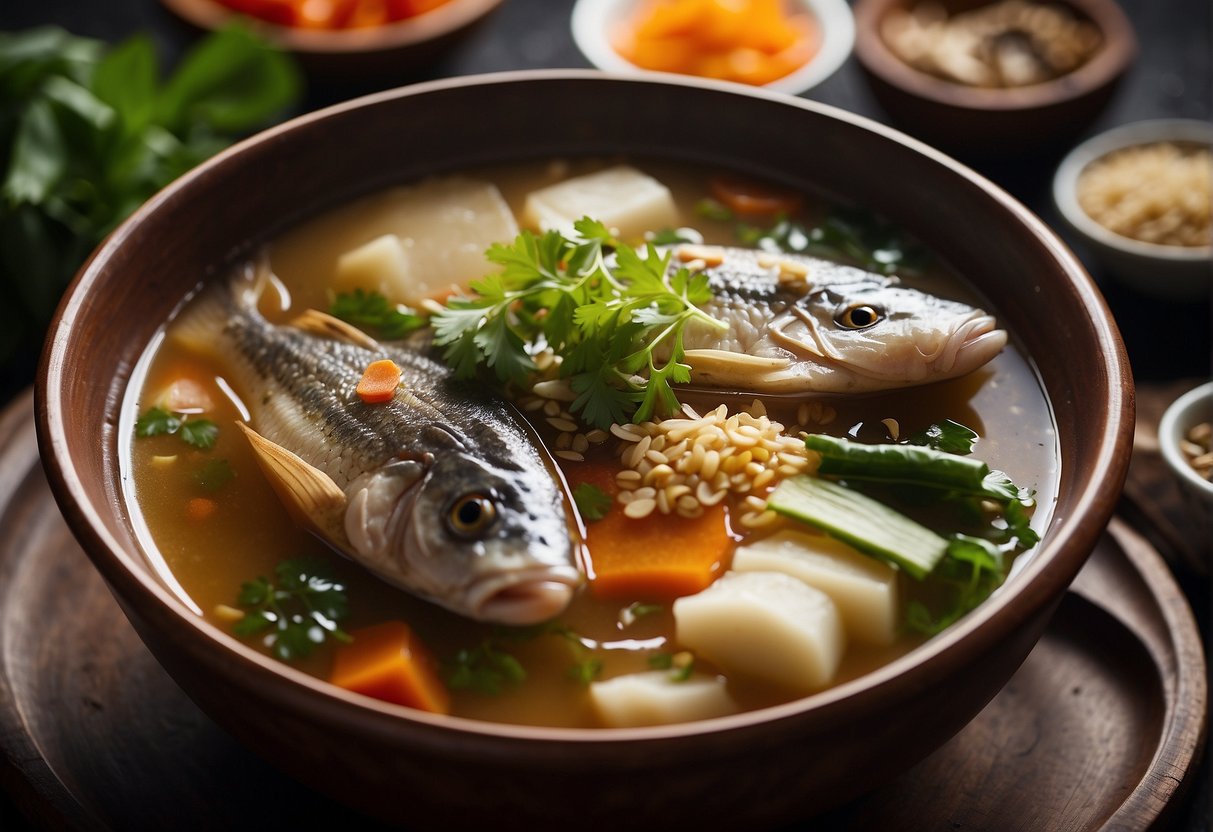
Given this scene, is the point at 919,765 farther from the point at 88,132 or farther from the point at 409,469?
the point at 88,132

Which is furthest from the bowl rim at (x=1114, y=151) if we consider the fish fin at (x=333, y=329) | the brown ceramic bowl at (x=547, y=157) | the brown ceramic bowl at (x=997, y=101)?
the fish fin at (x=333, y=329)

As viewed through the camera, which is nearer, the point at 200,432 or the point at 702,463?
the point at 702,463

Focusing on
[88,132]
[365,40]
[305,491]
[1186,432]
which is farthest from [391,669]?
[365,40]

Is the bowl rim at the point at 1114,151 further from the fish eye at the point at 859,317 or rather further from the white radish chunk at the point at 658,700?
the white radish chunk at the point at 658,700

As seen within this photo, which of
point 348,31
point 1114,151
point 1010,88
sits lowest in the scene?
point 1114,151

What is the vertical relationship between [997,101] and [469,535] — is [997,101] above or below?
below

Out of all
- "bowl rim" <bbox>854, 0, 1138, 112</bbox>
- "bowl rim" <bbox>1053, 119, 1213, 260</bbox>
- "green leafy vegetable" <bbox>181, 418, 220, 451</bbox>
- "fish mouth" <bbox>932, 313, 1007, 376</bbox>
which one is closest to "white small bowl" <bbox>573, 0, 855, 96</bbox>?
"bowl rim" <bbox>854, 0, 1138, 112</bbox>
